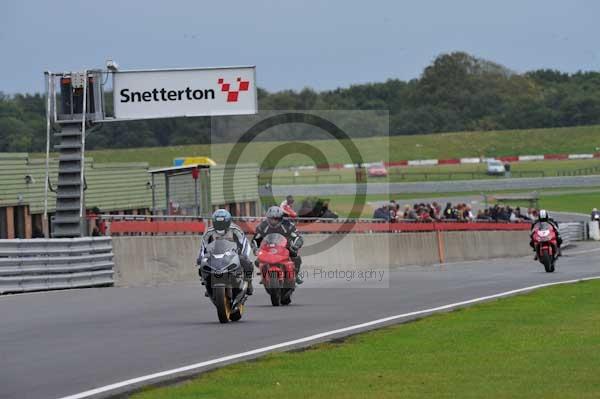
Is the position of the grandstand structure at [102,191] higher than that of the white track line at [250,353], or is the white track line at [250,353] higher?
the grandstand structure at [102,191]

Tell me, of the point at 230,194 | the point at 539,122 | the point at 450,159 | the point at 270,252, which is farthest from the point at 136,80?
the point at 539,122

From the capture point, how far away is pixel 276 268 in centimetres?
1861

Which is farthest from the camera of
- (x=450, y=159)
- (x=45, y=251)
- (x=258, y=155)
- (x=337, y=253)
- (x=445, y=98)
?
(x=445, y=98)

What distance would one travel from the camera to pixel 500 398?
876 centimetres

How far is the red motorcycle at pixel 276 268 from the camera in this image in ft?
61.0

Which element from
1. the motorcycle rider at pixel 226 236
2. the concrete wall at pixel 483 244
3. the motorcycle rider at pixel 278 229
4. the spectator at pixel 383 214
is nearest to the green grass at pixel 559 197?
the concrete wall at pixel 483 244

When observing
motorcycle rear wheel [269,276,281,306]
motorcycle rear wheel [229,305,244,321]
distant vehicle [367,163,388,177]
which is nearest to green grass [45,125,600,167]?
distant vehicle [367,163,388,177]

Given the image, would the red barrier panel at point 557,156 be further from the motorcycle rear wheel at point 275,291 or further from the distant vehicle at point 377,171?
the motorcycle rear wheel at point 275,291

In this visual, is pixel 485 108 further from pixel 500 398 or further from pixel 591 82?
pixel 500 398

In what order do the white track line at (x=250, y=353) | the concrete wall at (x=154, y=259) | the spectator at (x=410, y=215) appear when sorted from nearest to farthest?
the white track line at (x=250, y=353) < the concrete wall at (x=154, y=259) < the spectator at (x=410, y=215)

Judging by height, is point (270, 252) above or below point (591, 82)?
below

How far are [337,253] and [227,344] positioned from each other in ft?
69.7

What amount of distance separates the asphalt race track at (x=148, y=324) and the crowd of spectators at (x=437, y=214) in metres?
13.6

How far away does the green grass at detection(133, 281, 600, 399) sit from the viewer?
9.22m
